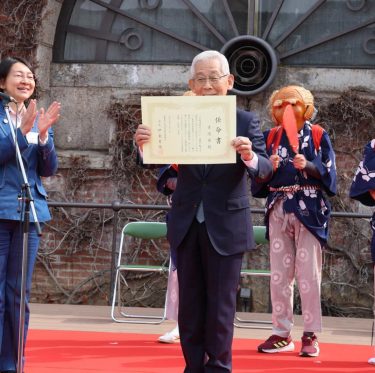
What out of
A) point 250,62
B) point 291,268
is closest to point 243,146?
point 291,268

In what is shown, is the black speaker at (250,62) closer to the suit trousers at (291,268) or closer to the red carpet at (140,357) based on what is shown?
the red carpet at (140,357)

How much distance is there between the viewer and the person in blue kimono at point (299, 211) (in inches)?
235

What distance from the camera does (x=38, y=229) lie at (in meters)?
4.66

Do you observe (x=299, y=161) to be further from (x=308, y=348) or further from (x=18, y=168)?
(x=18, y=168)

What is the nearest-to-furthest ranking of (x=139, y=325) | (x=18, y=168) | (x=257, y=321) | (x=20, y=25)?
(x=18, y=168)
(x=139, y=325)
(x=257, y=321)
(x=20, y=25)

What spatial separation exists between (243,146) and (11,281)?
1608mm

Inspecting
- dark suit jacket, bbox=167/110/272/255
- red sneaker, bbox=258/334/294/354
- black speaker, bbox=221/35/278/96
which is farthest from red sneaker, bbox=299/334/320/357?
black speaker, bbox=221/35/278/96

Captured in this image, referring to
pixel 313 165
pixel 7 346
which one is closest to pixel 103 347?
pixel 7 346

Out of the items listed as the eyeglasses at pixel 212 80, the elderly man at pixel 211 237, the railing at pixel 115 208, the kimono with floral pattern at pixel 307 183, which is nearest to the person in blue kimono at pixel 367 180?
the kimono with floral pattern at pixel 307 183

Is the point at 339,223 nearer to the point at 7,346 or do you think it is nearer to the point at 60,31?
the point at 60,31

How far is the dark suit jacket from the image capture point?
436 centimetres

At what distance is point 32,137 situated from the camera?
5016mm

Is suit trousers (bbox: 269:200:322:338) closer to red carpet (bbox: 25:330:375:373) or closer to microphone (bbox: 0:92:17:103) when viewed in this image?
red carpet (bbox: 25:330:375:373)

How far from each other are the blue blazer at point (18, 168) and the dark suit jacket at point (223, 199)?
0.88m
